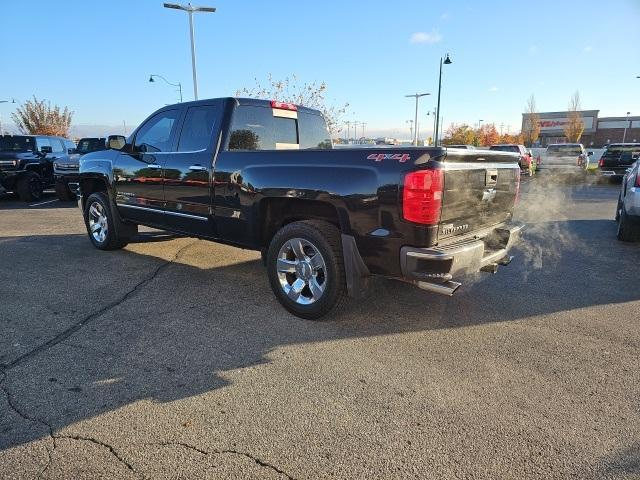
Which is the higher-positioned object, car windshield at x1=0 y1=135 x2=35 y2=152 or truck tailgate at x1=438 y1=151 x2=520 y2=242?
car windshield at x1=0 y1=135 x2=35 y2=152

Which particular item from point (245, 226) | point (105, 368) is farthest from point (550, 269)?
point (105, 368)

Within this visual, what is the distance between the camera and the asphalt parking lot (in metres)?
2.36

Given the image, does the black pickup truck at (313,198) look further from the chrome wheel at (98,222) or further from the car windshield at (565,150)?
the car windshield at (565,150)

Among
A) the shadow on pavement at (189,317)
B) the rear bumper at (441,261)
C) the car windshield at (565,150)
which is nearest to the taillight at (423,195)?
the rear bumper at (441,261)

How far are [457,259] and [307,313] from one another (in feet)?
4.70

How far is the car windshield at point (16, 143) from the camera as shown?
45.6ft

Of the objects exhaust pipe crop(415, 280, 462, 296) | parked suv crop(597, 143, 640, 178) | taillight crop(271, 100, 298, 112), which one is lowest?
exhaust pipe crop(415, 280, 462, 296)

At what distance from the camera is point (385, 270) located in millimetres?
3617

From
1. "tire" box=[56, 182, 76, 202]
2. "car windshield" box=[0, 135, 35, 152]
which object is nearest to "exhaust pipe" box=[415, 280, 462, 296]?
"tire" box=[56, 182, 76, 202]

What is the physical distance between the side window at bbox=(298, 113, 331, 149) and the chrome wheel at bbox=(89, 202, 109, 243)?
3232 mm

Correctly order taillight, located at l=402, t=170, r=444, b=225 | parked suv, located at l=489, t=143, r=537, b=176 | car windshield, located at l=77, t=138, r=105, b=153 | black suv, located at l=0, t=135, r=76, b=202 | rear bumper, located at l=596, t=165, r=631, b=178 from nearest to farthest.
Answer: taillight, located at l=402, t=170, r=444, b=225
black suv, located at l=0, t=135, r=76, b=202
car windshield, located at l=77, t=138, r=105, b=153
rear bumper, located at l=596, t=165, r=631, b=178
parked suv, located at l=489, t=143, r=537, b=176

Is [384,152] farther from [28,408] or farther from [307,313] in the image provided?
[28,408]

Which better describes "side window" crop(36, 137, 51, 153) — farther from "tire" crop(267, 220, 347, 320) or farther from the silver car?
the silver car

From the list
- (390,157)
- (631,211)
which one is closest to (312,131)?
(390,157)
